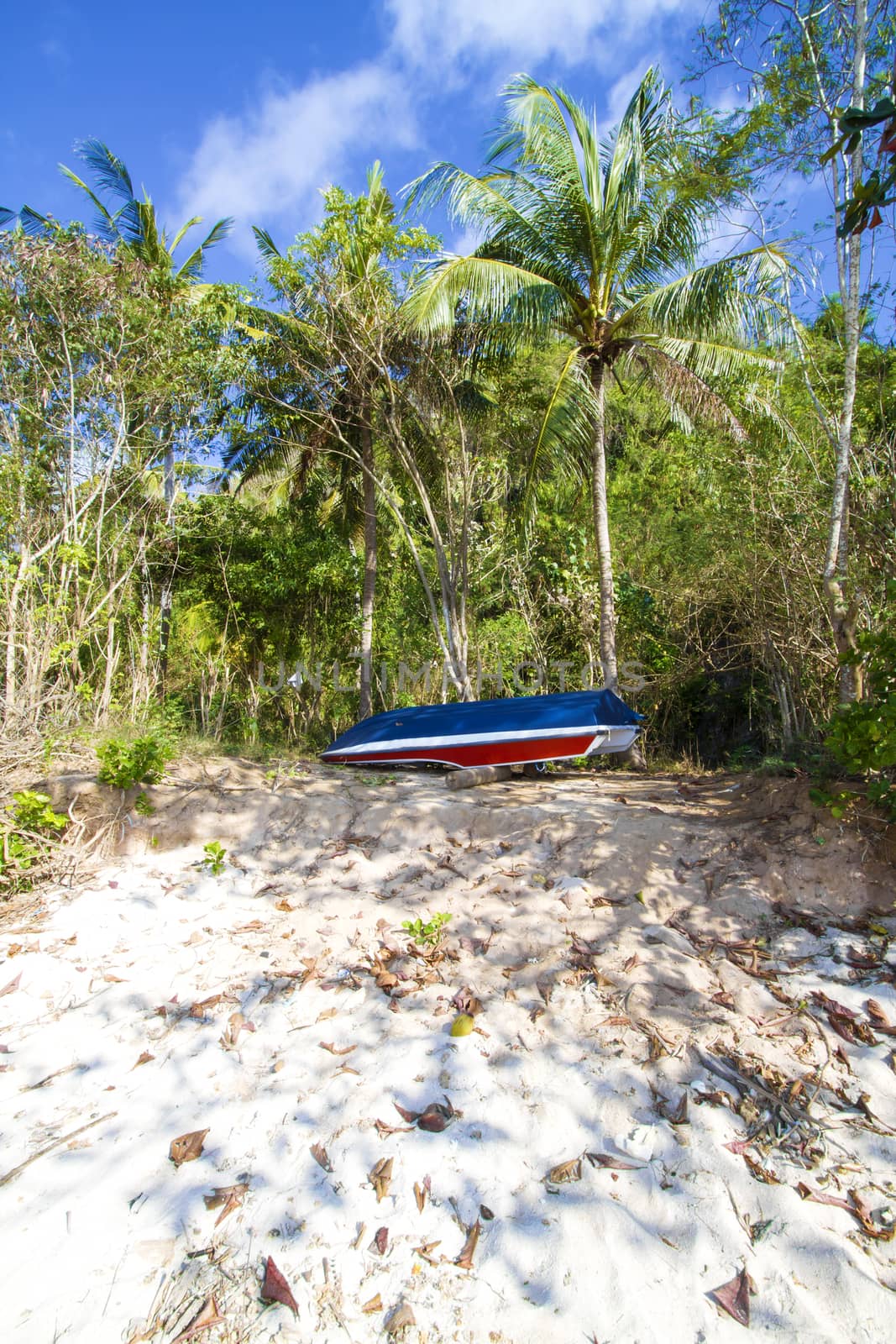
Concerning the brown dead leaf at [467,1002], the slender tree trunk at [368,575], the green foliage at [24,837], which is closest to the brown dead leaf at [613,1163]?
the brown dead leaf at [467,1002]

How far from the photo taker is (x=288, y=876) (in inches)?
163

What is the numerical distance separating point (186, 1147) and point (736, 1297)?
1636 mm

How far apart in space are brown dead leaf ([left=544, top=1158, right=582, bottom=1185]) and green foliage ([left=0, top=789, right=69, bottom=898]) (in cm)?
325

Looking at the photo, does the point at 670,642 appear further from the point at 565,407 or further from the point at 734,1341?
the point at 734,1341

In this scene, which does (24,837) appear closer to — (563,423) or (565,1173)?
(565,1173)

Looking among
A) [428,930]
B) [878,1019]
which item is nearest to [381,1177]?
[428,930]

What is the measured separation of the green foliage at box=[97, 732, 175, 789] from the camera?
4594 millimetres

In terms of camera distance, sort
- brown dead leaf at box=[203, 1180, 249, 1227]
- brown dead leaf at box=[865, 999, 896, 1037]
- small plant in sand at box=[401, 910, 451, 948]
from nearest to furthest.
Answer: brown dead leaf at box=[203, 1180, 249, 1227], brown dead leaf at box=[865, 999, 896, 1037], small plant in sand at box=[401, 910, 451, 948]

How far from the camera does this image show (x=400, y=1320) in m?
1.77

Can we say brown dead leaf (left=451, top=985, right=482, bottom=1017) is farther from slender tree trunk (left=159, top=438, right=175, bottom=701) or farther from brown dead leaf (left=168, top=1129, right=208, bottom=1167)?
slender tree trunk (left=159, top=438, right=175, bottom=701)

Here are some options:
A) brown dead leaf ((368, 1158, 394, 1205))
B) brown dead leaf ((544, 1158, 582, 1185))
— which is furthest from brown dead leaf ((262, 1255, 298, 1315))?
brown dead leaf ((544, 1158, 582, 1185))

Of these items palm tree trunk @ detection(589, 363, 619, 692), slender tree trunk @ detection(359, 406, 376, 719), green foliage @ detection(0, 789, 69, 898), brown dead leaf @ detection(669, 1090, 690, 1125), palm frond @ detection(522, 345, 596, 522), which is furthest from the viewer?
slender tree trunk @ detection(359, 406, 376, 719)

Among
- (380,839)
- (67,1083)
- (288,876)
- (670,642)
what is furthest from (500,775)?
(67,1083)

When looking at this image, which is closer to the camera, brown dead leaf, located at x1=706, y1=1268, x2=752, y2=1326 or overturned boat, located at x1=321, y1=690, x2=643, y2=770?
brown dead leaf, located at x1=706, y1=1268, x2=752, y2=1326
